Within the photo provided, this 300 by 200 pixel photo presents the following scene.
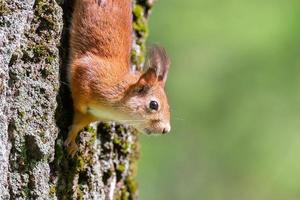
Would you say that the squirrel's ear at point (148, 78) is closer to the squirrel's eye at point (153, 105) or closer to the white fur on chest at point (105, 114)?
the squirrel's eye at point (153, 105)

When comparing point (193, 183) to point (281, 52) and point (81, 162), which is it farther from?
point (81, 162)

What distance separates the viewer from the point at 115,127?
4352 mm

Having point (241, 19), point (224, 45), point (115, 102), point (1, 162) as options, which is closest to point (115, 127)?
point (115, 102)

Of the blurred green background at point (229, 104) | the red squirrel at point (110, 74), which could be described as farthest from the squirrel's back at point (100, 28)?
the blurred green background at point (229, 104)

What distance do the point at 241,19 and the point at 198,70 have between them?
5.57ft

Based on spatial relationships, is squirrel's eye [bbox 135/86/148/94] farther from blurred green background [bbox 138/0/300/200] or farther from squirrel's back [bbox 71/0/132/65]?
blurred green background [bbox 138/0/300/200]

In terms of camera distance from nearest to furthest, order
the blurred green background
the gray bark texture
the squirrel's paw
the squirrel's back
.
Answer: the gray bark texture < the squirrel's paw < the squirrel's back < the blurred green background

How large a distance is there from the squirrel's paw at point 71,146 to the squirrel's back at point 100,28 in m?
0.34

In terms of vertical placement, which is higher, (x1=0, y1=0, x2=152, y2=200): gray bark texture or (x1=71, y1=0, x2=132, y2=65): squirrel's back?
(x1=71, y1=0, x2=132, y2=65): squirrel's back

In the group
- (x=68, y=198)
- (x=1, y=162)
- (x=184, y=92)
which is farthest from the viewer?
(x=184, y=92)

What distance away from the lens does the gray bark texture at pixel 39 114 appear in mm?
3557

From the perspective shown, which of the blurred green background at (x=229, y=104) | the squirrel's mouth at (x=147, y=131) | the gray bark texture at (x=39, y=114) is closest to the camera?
the gray bark texture at (x=39, y=114)

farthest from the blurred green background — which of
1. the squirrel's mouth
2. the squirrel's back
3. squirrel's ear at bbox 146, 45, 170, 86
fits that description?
the squirrel's back

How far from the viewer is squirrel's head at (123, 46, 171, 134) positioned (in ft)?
13.9
